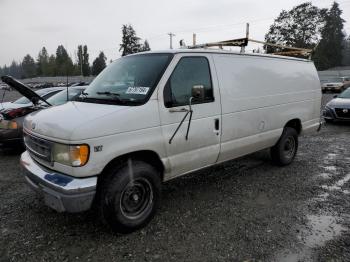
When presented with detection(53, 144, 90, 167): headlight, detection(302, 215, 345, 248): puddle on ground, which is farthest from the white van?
detection(302, 215, 345, 248): puddle on ground

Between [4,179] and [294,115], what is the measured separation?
546 centimetres

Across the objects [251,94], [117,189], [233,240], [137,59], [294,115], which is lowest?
[233,240]

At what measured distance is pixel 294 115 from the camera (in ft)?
19.6

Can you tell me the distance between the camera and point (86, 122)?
126 inches

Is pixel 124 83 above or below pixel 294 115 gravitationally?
above

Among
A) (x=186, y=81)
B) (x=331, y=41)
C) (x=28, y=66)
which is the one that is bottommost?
(x=186, y=81)

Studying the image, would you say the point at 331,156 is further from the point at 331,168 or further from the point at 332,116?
the point at 332,116

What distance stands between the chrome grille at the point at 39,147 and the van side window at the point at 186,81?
1.44m

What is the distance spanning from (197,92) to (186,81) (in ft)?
0.93

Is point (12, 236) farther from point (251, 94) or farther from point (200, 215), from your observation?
point (251, 94)

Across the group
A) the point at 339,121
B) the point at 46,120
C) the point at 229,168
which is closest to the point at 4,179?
the point at 46,120

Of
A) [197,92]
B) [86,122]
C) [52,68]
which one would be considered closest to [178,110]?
[197,92]

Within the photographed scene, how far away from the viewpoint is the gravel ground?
326cm

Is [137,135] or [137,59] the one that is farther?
[137,59]
